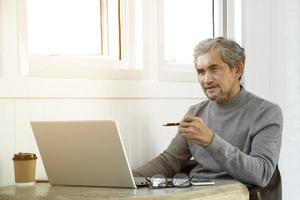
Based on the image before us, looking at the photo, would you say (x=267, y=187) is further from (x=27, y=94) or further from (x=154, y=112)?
(x=27, y=94)

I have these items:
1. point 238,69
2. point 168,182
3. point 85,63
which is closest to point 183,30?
point 238,69

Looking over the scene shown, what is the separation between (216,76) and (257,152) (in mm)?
388

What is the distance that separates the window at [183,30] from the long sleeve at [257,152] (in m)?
0.71

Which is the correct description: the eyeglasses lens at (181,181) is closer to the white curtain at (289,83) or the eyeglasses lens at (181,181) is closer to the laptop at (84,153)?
the laptop at (84,153)

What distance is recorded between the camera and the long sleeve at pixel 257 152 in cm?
238

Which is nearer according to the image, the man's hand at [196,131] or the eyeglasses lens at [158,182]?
the eyeglasses lens at [158,182]

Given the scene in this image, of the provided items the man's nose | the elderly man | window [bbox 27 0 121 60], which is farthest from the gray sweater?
window [bbox 27 0 121 60]

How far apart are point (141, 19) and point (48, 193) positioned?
3.93ft

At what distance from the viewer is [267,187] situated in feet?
8.18

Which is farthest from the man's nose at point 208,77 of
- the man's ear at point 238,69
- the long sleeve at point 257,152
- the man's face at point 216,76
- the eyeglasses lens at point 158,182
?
the eyeglasses lens at point 158,182

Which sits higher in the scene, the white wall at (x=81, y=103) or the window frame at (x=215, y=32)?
the window frame at (x=215, y=32)

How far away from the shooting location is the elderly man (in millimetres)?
2379

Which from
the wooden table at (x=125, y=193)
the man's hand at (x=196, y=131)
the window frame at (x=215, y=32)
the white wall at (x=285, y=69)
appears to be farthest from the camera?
the white wall at (x=285, y=69)

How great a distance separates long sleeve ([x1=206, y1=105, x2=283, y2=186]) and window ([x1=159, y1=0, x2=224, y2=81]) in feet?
2.32
